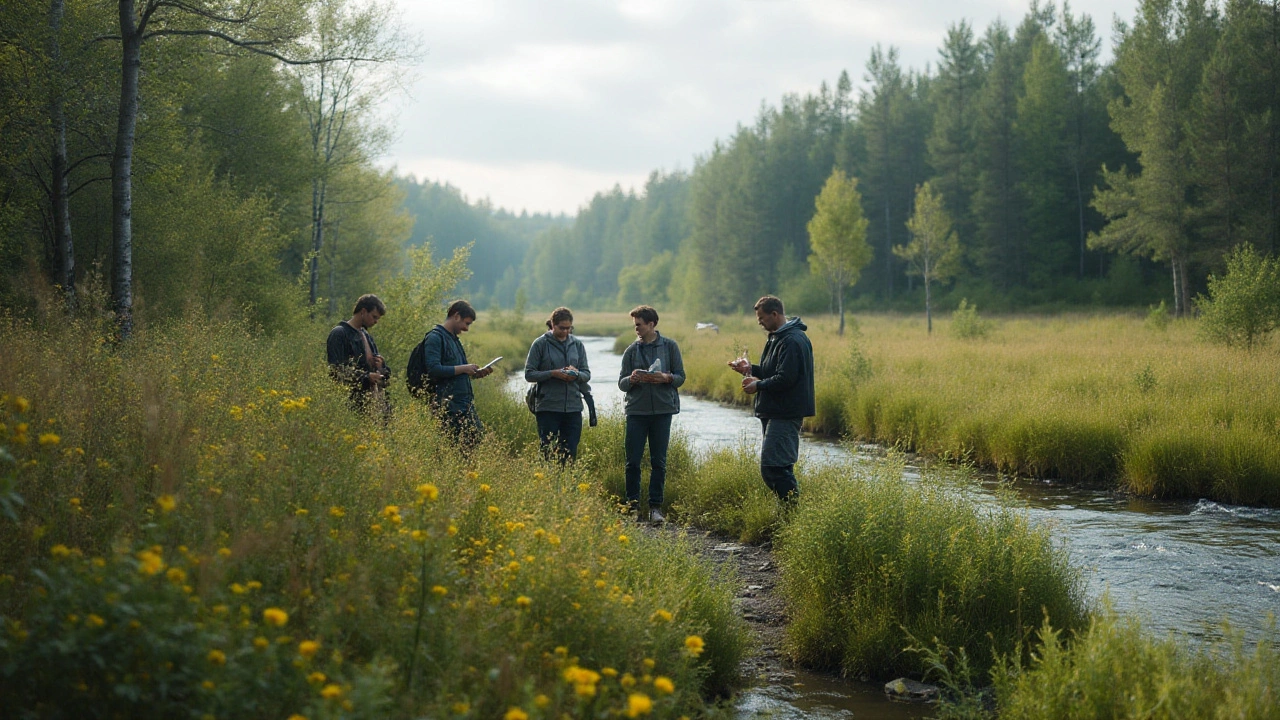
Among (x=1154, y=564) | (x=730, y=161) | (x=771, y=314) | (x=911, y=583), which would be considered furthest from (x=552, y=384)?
(x=730, y=161)

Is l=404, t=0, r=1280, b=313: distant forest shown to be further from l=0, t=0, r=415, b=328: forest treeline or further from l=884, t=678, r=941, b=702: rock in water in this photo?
l=884, t=678, r=941, b=702: rock in water

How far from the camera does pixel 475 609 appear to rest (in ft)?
13.0

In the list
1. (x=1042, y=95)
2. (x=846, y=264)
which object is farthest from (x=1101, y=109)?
(x=846, y=264)

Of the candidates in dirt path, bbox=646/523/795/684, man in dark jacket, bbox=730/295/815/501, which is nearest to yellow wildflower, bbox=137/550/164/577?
dirt path, bbox=646/523/795/684

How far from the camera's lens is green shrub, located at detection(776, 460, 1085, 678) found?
5.96 metres

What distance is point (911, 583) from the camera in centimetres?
619

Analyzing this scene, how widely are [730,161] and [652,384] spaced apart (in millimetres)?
62729

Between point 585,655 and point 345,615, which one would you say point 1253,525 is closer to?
point 585,655

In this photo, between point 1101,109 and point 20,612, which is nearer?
point 20,612

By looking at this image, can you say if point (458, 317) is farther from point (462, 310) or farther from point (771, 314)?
point (771, 314)

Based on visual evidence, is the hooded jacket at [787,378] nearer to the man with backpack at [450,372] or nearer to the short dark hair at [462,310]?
the man with backpack at [450,372]

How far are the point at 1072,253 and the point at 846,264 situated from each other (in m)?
16.5

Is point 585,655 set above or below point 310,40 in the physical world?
below

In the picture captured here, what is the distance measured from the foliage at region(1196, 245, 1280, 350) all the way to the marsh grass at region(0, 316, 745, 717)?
17.2m
